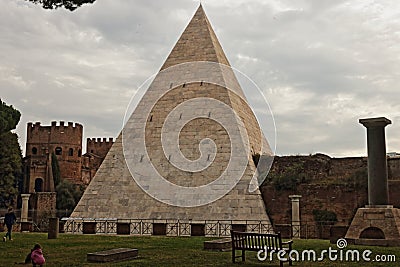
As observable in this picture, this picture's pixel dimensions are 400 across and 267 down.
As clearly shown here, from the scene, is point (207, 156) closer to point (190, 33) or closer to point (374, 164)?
point (190, 33)

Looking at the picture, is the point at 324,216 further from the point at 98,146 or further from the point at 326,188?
the point at 98,146

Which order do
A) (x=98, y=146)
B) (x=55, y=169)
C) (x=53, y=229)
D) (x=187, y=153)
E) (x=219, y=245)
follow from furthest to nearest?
(x=98, y=146), (x=55, y=169), (x=187, y=153), (x=53, y=229), (x=219, y=245)

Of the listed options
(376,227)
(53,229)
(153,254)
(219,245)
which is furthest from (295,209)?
(153,254)

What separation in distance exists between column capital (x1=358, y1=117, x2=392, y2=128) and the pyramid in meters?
6.39

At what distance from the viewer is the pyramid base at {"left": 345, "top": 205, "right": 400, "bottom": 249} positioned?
9523mm

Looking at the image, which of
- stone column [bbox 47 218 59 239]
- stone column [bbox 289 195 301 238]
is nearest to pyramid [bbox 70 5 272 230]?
stone column [bbox 289 195 301 238]

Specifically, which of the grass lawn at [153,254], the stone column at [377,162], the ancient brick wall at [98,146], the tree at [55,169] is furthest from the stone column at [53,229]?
the ancient brick wall at [98,146]

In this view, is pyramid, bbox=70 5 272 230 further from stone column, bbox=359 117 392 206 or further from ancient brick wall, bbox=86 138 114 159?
ancient brick wall, bbox=86 138 114 159

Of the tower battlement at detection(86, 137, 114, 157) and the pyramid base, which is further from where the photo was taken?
the tower battlement at detection(86, 137, 114, 157)

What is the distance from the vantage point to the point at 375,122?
10.1 metres

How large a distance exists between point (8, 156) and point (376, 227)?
90.9ft

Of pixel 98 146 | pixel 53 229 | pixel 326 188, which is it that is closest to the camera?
pixel 53 229

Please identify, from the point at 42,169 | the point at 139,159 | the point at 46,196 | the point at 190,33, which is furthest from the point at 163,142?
the point at 42,169

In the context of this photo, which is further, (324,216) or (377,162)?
(324,216)
